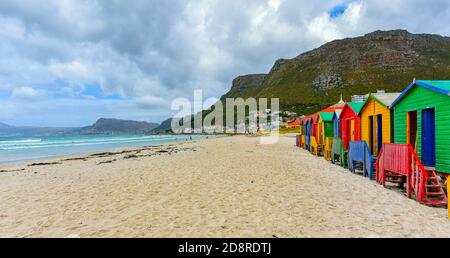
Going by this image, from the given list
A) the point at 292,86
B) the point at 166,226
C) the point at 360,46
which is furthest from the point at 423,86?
the point at 360,46

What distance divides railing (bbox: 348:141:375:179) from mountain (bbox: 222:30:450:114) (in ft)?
299

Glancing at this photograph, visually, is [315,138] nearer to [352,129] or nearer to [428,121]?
[352,129]

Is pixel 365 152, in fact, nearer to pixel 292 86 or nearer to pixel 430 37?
pixel 292 86

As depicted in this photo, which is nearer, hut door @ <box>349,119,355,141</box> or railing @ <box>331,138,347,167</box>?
railing @ <box>331,138,347,167</box>

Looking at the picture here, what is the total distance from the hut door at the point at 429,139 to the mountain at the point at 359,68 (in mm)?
94385

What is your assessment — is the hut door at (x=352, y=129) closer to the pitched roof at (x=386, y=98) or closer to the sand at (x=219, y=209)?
the pitched roof at (x=386, y=98)

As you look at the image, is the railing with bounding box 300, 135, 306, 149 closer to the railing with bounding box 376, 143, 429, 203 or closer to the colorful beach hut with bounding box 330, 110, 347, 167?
the colorful beach hut with bounding box 330, 110, 347, 167

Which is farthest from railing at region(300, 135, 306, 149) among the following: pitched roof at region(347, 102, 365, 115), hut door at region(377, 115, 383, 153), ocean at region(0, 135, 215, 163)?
ocean at region(0, 135, 215, 163)

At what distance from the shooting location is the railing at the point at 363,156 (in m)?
10.9

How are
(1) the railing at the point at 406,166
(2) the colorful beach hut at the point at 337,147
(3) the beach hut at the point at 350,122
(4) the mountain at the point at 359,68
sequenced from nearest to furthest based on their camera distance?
(1) the railing at the point at 406,166 < (2) the colorful beach hut at the point at 337,147 < (3) the beach hut at the point at 350,122 < (4) the mountain at the point at 359,68

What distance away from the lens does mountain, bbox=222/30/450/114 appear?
342 ft

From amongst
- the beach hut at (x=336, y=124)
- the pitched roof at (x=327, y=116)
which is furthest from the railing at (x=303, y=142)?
the beach hut at (x=336, y=124)

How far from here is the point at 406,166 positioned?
806cm

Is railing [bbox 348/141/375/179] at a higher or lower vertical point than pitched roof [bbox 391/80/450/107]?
lower
